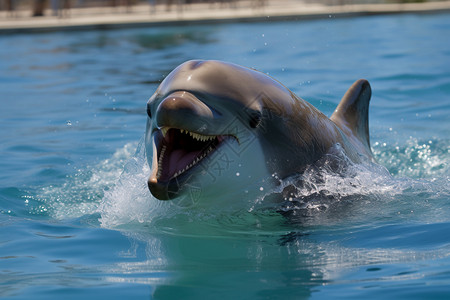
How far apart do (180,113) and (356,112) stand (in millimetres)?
2904

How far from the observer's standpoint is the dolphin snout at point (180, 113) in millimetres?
4328

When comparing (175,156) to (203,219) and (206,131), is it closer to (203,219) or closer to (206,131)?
(206,131)

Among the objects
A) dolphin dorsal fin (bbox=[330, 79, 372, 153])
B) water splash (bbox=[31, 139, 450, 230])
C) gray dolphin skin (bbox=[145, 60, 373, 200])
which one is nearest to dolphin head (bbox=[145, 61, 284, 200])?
gray dolphin skin (bbox=[145, 60, 373, 200])

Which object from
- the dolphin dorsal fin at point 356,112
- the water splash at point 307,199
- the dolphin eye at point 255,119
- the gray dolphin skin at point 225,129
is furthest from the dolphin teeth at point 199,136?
the dolphin dorsal fin at point 356,112

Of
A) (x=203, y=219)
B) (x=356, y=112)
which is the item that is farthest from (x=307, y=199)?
(x=356, y=112)

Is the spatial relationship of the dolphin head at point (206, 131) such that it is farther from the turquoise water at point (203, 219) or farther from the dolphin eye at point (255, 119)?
the turquoise water at point (203, 219)

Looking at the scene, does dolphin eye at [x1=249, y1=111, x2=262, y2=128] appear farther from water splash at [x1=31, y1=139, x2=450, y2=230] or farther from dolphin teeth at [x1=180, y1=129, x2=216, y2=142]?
water splash at [x1=31, y1=139, x2=450, y2=230]

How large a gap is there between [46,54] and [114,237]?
13.8 metres

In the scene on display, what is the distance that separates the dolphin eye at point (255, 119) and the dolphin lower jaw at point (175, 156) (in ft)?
0.66

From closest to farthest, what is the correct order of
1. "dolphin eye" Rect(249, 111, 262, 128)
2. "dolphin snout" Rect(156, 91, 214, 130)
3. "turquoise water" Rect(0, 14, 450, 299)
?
"turquoise water" Rect(0, 14, 450, 299) < "dolphin snout" Rect(156, 91, 214, 130) < "dolphin eye" Rect(249, 111, 262, 128)

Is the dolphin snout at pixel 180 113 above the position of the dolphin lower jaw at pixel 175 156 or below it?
above

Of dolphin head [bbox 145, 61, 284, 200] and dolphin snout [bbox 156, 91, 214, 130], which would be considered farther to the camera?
dolphin head [bbox 145, 61, 284, 200]

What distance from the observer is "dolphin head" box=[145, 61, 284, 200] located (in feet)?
14.5

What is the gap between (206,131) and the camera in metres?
4.51
